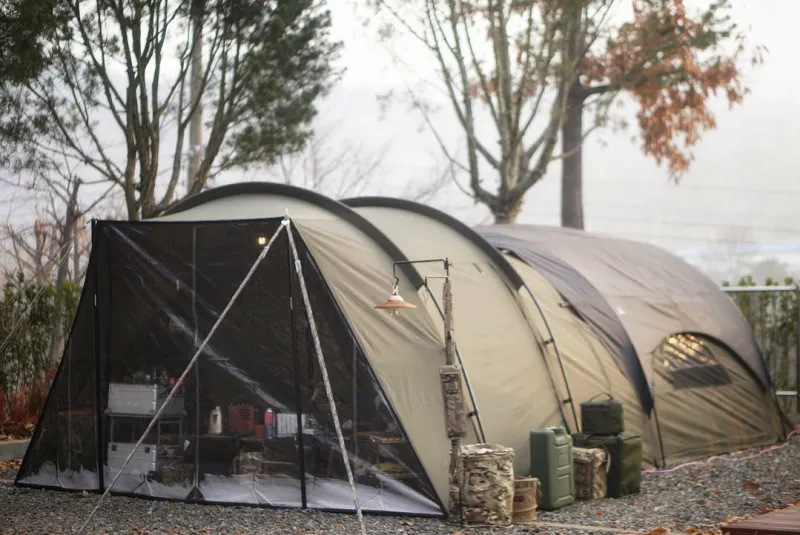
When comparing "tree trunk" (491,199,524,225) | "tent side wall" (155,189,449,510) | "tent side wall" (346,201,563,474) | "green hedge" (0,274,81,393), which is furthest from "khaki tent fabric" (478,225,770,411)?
"green hedge" (0,274,81,393)

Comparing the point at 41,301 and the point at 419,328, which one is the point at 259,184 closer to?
the point at 419,328

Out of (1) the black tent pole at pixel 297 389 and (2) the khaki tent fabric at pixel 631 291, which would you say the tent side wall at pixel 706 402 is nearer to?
(2) the khaki tent fabric at pixel 631 291

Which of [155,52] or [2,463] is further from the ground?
[155,52]

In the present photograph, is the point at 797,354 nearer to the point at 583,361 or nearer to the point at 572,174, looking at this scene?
the point at 583,361

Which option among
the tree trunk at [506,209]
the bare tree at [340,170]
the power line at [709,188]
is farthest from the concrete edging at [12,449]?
the power line at [709,188]

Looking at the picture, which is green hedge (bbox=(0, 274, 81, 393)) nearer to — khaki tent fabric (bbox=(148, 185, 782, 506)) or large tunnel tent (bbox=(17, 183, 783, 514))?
large tunnel tent (bbox=(17, 183, 783, 514))

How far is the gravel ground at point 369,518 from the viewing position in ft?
22.6

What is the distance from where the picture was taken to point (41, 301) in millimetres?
11578

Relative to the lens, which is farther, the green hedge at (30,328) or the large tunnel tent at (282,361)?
the green hedge at (30,328)

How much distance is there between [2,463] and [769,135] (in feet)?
469

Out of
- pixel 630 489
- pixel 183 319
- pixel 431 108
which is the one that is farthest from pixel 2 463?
pixel 431 108

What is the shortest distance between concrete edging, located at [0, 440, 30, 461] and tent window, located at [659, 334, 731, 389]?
6.34m

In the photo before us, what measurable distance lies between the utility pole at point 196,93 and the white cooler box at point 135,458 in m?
4.59

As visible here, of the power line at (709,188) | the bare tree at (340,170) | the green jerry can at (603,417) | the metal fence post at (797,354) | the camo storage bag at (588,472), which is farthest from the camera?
the power line at (709,188)
